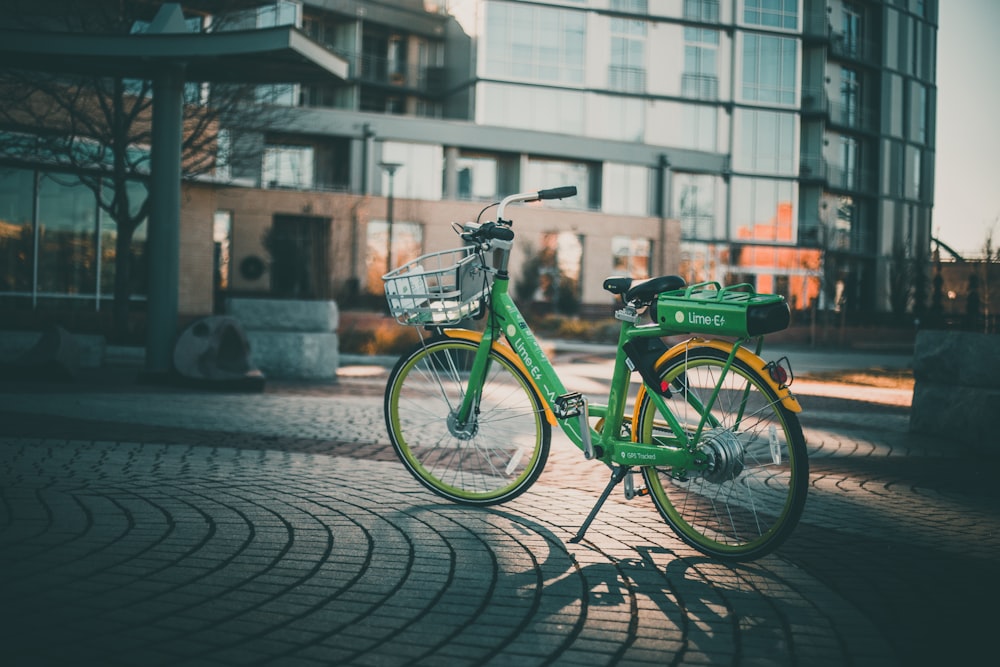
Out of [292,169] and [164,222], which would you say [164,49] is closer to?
[164,222]

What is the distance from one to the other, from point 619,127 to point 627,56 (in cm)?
357

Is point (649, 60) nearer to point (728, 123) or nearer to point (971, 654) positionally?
point (728, 123)

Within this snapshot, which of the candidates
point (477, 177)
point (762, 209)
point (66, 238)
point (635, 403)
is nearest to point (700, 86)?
point (762, 209)

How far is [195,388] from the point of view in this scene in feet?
34.2

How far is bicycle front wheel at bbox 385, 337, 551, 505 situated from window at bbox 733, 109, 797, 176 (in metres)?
47.5

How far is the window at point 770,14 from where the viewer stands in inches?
1880

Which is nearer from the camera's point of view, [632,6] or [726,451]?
[726,451]

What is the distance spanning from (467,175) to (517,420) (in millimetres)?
41762

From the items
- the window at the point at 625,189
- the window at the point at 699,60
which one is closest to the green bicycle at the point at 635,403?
the window at the point at 625,189

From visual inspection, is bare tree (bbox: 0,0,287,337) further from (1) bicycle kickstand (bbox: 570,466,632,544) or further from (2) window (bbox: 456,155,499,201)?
(2) window (bbox: 456,155,499,201)

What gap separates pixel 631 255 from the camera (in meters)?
48.5

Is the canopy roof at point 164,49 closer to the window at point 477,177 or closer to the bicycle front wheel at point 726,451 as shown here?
the bicycle front wheel at point 726,451

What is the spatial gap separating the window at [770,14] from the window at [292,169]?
23.2 metres

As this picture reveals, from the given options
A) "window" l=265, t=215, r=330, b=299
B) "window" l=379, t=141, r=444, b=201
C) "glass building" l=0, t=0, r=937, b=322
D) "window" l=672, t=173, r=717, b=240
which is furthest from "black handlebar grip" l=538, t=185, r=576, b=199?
"window" l=672, t=173, r=717, b=240
